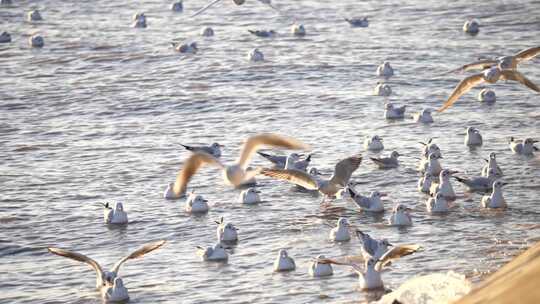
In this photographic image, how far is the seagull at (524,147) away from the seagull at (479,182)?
1582 mm

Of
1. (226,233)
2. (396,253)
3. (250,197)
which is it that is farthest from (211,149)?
(396,253)

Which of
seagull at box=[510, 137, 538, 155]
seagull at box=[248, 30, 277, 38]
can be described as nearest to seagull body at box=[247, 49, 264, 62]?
seagull at box=[248, 30, 277, 38]

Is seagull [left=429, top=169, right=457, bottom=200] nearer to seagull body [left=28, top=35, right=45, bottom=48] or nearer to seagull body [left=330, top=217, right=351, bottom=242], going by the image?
seagull body [left=330, top=217, right=351, bottom=242]

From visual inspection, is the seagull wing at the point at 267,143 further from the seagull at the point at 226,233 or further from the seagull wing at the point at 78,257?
the seagull at the point at 226,233

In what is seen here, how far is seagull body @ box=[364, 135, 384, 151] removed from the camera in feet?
76.4

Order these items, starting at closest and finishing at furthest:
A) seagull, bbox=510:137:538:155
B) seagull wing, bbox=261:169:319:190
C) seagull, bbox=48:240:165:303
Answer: seagull, bbox=48:240:165:303 → seagull wing, bbox=261:169:319:190 → seagull, bbox=510:137:538:155

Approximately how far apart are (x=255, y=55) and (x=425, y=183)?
10727mm

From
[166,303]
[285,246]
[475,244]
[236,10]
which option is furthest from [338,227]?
[236,10]

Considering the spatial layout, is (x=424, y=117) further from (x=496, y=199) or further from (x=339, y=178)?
(x=496, y=199)

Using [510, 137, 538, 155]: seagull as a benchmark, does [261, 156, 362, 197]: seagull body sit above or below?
below

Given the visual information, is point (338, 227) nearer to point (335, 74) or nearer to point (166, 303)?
point (166, 303)

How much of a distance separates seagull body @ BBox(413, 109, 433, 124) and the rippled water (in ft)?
0.69

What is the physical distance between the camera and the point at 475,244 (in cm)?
1803

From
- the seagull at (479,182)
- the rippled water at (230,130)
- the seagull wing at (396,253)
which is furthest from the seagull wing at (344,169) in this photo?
the seagull wing at (396,253)
